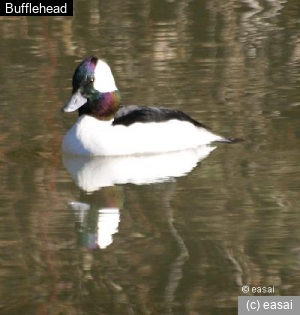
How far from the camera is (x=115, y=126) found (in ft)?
43.0

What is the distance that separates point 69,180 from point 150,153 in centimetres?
105

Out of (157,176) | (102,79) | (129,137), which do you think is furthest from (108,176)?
(102,79)

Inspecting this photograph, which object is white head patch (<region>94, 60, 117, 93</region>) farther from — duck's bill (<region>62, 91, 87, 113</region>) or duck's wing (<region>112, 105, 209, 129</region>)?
duck's wing (<region>112, 105, 209, 129</region>)

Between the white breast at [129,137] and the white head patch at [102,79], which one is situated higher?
the white head patch at [102,79]

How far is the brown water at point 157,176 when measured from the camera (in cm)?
934

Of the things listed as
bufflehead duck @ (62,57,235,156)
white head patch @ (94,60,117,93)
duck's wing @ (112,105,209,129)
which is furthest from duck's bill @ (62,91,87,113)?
duck's wing @ (112,105,209,129)

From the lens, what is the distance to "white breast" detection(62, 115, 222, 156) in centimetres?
1297

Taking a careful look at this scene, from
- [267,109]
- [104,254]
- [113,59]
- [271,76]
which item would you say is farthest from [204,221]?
[113,59]

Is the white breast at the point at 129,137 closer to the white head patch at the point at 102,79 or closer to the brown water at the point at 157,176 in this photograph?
the brown water at the point at 157,176

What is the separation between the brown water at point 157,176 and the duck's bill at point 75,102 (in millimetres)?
451

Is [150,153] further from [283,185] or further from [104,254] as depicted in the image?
[104,254]

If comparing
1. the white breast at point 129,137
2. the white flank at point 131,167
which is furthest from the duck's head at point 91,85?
the white flank at point 131,167

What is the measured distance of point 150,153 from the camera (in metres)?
13.1

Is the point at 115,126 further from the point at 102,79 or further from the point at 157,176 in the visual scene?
the point at 157,176
